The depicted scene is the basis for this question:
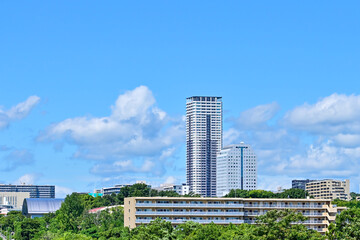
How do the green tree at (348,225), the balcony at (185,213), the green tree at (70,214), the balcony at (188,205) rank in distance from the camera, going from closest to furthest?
the green tree at (348,225)
the balcony at (185,213)
the balcony at (188,205)
the green tree at (70,214)

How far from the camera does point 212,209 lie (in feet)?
506

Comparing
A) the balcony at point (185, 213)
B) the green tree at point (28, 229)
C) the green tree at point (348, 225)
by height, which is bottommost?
the green tree at point (28, 229)

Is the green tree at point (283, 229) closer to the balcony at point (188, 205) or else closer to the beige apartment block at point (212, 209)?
the beige apartment block at point (212, 209)

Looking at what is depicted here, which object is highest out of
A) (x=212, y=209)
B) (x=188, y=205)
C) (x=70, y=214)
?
(x=188, y=205)

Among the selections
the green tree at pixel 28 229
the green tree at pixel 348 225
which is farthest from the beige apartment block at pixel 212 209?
the green tree at pixel 348 225

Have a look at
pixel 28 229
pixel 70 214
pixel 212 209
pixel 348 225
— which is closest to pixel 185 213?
pixel 212 209

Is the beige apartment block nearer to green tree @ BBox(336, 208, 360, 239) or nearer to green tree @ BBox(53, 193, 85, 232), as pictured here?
green tree @ BBox(53, 193, 85, 232)

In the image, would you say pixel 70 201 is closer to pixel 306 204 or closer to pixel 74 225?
pixel 74 225

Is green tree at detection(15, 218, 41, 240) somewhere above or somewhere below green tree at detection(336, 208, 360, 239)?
below

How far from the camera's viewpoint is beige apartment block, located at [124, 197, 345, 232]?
14975 cm

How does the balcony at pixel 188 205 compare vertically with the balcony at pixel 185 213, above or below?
above

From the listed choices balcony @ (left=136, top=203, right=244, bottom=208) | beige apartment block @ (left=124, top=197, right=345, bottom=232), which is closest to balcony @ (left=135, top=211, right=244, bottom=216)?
beige apartment block @ (left=124, top=197, right=345, bottom=232)

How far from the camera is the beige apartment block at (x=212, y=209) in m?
150

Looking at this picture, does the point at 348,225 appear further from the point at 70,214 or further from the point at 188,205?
the point at 70,214
